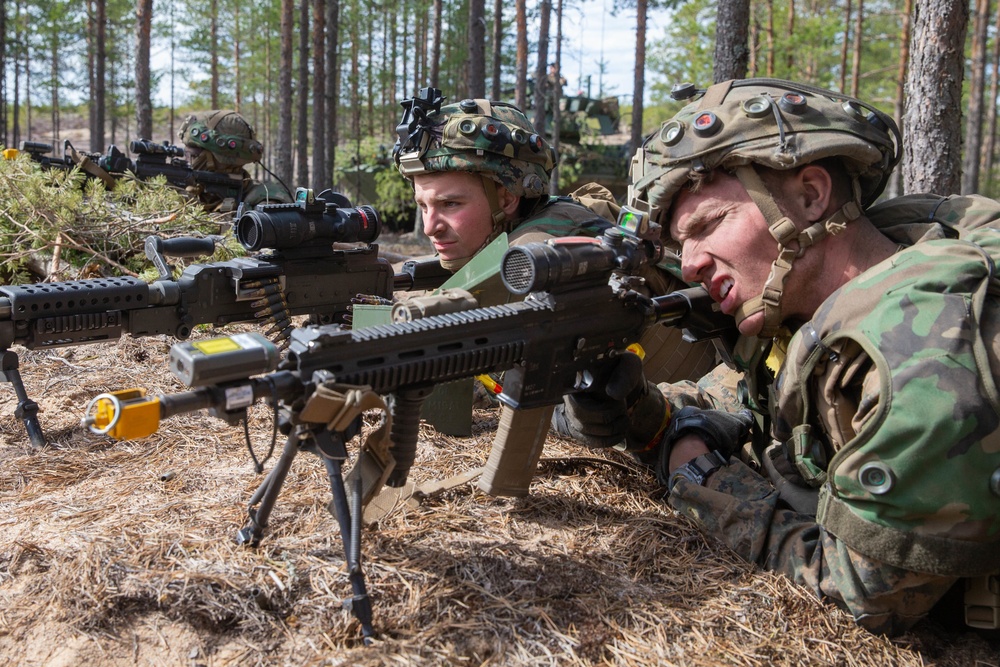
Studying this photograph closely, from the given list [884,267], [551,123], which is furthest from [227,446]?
[551,123]

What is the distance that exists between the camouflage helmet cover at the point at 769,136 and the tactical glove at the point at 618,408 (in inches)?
26.0

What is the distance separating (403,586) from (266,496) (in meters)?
0.52

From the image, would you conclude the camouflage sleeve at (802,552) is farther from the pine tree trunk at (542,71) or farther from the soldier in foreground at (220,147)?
the pine tree trunk at (542,71)

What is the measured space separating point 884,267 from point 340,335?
1.71m

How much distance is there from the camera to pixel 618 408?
10.5 feet

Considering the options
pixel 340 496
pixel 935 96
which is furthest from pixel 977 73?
pixel 340 496

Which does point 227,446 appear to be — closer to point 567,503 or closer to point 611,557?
point 567,503

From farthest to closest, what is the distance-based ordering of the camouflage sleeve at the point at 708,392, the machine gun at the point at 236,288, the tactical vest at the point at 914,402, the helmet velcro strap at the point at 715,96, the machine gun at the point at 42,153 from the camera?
the machine gun at the point at 42,153 → the camouflage sleeve at the point at 708,392 → the machine gun at the point at 236,288 → the helmet velcro strap at the point at 715,96 → the tactical vest at the point at 914,402

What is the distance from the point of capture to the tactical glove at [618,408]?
3.06 m

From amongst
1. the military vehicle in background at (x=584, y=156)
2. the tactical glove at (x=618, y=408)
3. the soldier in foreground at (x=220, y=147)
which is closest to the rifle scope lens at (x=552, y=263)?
the tactical glove at (x=618, y=408)

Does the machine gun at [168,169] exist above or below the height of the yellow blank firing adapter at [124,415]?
above

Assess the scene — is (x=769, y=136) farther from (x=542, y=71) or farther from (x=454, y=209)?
(x=542, y=71)

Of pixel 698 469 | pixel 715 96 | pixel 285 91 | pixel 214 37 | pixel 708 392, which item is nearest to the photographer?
pixel 715 96

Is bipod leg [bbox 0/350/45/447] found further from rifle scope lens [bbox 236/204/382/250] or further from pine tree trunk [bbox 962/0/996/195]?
pine tree trunk [bbox 962/0/996/195]
